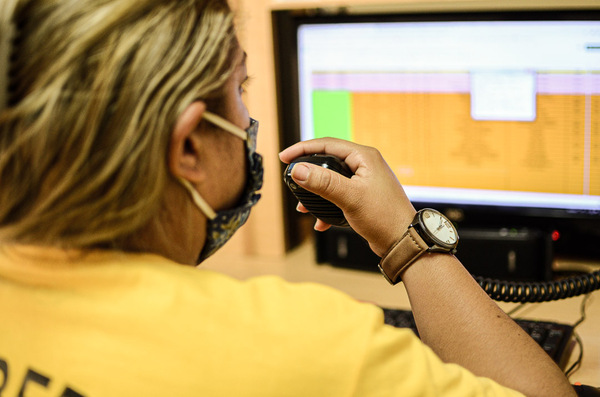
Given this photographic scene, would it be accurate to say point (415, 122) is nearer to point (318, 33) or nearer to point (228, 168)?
point (318, 33)

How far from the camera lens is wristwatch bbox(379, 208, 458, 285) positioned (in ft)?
2.75

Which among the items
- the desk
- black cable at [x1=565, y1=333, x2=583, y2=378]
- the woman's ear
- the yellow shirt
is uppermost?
the woman's ear

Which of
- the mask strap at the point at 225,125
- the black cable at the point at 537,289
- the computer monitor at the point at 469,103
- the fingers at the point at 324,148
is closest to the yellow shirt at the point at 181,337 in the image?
the mask strap at the point at 225,125

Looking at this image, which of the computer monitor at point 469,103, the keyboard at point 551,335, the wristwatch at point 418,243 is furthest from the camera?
the computer monitor at point 469,103

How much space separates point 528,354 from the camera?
758 millimetres

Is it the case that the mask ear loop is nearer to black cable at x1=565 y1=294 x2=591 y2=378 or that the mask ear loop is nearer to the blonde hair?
the blonde hair

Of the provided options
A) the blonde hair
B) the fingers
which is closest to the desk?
the fingers

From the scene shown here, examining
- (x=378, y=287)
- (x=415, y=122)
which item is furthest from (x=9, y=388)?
(x=415, y=122)

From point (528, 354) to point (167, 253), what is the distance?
0.41 meters

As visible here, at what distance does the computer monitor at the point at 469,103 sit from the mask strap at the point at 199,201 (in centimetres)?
74

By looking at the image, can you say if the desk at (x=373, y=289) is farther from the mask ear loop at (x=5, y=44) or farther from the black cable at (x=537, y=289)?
the mask ear loop at (x=5, y=44)

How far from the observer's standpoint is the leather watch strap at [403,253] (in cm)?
84

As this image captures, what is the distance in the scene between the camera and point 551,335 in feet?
3.30

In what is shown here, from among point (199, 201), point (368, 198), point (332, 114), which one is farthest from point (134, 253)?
point (332, 114)
